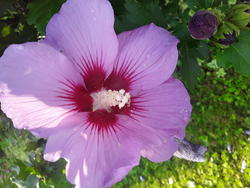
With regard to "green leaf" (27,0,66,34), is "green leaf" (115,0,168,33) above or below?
below

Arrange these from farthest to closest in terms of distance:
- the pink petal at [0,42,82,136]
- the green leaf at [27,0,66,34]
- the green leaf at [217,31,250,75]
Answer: the green leaf at [27,0,66,34] < the green leaf at [217,31,250,75] < the pink petal at [0,42,82,136]

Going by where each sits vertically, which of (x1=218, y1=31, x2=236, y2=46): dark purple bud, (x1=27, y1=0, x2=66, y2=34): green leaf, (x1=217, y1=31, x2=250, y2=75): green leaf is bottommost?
(x1=217, y1=31, x2=250, y2=75): green leaf

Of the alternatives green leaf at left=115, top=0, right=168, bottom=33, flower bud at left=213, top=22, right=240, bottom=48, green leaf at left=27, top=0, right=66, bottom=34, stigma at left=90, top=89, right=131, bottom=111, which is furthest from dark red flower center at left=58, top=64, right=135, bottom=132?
green leaf at left=27, top=0, right=66, bottom=34

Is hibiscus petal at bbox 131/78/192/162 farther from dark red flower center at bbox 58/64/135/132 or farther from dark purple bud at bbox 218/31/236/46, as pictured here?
dark purple bud at bbox 218/31/236/46

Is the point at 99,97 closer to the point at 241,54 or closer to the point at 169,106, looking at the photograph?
the point at 169,106

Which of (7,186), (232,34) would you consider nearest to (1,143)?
(7,186)

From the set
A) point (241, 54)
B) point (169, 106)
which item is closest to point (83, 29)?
point (169, 106)

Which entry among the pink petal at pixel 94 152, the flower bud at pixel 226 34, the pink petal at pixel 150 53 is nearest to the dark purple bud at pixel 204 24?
the flower bud at pixel 226 34

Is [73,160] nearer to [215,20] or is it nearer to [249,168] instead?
[215,20]
